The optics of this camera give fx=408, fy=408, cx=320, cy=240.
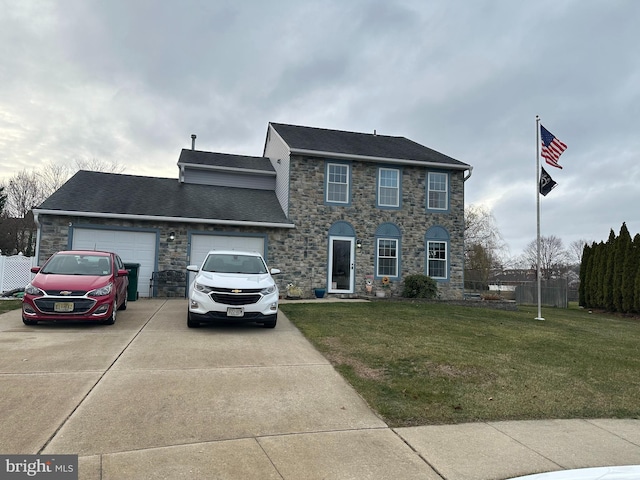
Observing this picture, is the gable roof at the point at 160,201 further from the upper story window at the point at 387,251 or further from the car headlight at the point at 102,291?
the car headlight at the point at 102,291

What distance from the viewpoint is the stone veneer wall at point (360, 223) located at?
1628 centimetres

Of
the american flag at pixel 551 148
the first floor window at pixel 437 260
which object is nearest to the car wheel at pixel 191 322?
the first floor window at pixel 437 260

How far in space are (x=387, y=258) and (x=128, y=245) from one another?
10059mm

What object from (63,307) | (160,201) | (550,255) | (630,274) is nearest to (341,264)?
(160,201)

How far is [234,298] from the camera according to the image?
8031 mm

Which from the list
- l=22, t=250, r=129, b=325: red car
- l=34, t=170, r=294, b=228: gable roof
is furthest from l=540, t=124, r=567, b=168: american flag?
l=22, t=250, r=129, b=325: red car

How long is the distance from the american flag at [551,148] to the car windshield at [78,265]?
13610mm

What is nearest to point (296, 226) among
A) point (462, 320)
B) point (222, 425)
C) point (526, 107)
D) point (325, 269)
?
point (325, 269)

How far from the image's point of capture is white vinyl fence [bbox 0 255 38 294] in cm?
1404

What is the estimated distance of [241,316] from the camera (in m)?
8.03

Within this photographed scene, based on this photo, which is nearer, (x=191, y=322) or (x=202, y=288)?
(x=202, y=288)

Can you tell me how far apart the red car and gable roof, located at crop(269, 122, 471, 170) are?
944 centimetres

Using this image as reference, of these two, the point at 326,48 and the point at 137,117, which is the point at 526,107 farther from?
the point at 137,117

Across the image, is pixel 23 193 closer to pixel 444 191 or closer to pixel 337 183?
pixel 337 183
